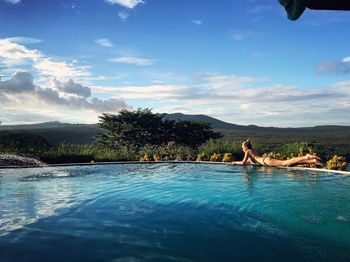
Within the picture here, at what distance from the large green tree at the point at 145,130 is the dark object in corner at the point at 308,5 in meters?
25.1

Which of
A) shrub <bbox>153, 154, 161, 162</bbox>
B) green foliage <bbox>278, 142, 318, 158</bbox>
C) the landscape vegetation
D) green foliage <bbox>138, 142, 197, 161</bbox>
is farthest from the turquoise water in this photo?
green foliage <bbox>138, 142, 197, 161</bbox>

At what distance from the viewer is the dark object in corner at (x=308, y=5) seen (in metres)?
4.78

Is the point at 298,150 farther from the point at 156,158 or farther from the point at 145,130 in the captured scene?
the point at 145,130

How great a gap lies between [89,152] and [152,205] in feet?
40.6

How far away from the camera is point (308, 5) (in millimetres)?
5094

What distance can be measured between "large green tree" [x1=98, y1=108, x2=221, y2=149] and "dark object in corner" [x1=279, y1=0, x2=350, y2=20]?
82.4 ft

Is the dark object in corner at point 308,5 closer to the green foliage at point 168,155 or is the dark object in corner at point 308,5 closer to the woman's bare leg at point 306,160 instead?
the woman's bare leg at point 306,160

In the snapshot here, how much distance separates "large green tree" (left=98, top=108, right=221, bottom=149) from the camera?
3106 cm

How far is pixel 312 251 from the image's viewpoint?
5.47 meters

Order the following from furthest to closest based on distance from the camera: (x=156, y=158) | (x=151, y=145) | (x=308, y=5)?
(x=151, y=145)
(x=156, y=158)
(x=308, y=5)

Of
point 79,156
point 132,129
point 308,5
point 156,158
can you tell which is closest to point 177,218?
point 308,5

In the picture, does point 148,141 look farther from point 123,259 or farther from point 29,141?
point 123,259

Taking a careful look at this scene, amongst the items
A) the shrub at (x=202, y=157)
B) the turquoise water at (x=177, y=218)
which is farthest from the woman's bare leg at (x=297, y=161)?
the shrub at (x=202, y=157)

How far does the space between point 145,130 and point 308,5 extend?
27.2 meters
